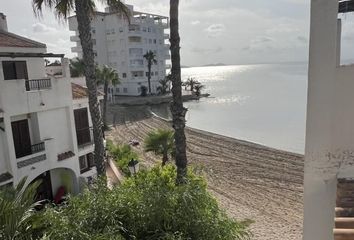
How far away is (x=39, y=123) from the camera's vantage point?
1573cm

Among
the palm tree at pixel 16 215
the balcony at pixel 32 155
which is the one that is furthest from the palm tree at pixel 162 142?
the palm tree at pixel 16 215

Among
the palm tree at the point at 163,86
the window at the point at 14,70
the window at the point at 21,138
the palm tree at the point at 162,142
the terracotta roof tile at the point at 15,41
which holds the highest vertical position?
the terracotta roof tile at the point at 15,41

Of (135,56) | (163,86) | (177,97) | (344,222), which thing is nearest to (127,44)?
(135,56)

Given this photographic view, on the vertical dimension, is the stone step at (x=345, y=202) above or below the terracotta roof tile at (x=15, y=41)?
below

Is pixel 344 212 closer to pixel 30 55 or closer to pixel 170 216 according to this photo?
pixel 170 216

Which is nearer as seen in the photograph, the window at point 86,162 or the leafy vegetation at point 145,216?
the leafy vegetation at point 145,216

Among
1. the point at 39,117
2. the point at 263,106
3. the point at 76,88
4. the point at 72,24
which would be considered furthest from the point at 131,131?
the point at 263,106

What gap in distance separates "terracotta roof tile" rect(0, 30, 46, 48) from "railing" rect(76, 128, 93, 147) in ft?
16.4

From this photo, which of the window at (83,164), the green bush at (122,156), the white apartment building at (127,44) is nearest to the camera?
the window at (83,164)

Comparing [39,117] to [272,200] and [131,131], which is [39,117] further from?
[131,131]

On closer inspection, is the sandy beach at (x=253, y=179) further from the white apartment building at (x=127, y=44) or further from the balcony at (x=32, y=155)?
the white apartment building at (x=127, y=44)

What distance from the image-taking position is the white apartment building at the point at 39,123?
14.1 m

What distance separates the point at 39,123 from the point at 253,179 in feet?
62.4

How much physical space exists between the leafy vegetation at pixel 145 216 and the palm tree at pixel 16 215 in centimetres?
46
